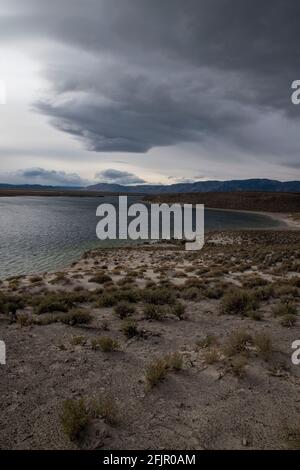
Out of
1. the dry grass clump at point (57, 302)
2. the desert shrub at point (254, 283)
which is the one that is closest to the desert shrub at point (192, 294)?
the desert shrub at point (254, 283)

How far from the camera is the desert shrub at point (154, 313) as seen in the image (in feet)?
35.9

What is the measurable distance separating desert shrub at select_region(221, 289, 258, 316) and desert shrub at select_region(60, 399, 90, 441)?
24.5 feet

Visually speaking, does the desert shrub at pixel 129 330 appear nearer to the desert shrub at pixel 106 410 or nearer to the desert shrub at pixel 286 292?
the desert shrub at pixel 106 410

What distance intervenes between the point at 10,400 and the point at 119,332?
4.00m

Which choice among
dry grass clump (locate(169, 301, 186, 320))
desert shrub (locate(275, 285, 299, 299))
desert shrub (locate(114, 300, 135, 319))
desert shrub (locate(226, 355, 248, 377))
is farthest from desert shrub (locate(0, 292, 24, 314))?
desert shrub (locate(275, 285, 299, 299))

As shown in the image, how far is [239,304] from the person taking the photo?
1219 centimetres

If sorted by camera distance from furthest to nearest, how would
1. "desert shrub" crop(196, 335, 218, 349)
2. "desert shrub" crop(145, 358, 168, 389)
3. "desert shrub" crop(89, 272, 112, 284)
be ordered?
1. "desert shrub" crop(89, 272, 112, 284)
2. "desert shrub" crop(196, 335, 218, 349)
3. "desert shrub" crop(145, 358, 168, 389)

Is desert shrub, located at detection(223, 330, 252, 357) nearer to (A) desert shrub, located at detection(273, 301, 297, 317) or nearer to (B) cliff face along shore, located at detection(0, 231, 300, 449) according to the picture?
(B) cliff face along shore, located at detection(0, 231, 300, 449)

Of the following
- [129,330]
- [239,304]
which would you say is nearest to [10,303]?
[129,330]

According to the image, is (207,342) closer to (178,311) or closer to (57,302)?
(178,311)

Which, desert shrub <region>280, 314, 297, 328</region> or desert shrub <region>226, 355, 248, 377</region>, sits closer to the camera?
desert shrub <region>226, 355, 248, 377</region>

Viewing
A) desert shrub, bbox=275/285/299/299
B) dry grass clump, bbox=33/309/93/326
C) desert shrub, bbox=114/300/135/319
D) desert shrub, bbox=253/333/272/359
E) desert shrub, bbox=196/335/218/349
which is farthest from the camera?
desert shrub, bbox=275/285/299/299

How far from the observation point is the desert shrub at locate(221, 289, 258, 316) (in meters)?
11.8

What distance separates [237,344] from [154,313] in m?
3.54
